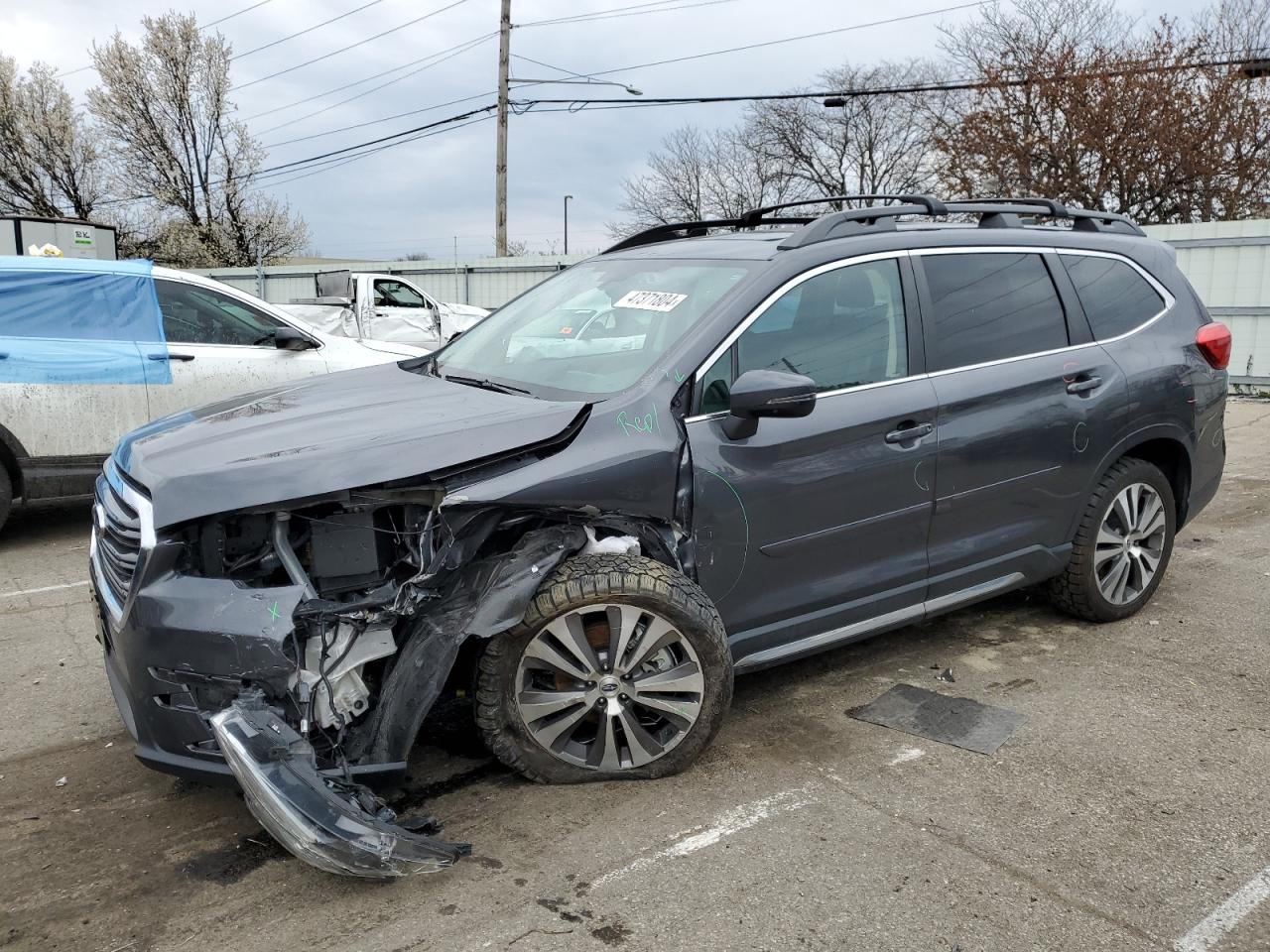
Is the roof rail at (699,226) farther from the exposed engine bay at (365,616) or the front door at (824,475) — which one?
the exposed engine bay at (365,616)

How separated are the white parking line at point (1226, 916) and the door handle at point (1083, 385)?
2.11 metres

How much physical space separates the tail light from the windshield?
260 centimetres

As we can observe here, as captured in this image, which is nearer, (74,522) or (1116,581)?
(1116,581)

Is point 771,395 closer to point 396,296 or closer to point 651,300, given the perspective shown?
point 651,300

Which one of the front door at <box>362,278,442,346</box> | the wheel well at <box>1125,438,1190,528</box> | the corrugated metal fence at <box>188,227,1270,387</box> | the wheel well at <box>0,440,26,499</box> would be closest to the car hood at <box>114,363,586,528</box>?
the wheel well at <box>1125,438,1190,528</box>

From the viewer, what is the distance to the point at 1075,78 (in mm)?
24000

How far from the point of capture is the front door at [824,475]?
3.41 meters

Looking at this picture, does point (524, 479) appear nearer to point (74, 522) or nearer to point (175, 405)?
point (175, 405)

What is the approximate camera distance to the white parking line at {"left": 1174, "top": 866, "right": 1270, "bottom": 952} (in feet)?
8.30

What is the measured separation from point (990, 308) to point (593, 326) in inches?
65.5

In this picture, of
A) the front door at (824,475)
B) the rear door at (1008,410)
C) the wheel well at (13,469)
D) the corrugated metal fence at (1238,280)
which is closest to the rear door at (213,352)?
the wheel well at (13,469)

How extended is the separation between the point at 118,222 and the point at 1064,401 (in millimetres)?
39030

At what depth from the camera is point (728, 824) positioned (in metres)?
3.07

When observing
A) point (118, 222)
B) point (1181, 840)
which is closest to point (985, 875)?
point (1181, 840)
